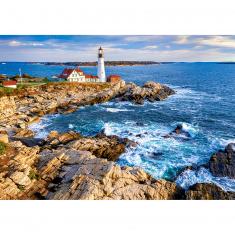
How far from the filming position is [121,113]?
2133 cm

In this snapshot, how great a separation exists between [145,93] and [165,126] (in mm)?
9825

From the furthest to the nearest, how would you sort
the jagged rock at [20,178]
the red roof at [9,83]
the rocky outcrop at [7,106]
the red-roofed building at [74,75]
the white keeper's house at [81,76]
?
the red-roofed building at [74,75] < the white keeper's house at [81,76] < the red roof at [9,83] < the rocky outcrop at [7,106] < the jagged rock at [20,178]

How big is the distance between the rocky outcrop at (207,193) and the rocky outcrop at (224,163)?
1683 millimetres

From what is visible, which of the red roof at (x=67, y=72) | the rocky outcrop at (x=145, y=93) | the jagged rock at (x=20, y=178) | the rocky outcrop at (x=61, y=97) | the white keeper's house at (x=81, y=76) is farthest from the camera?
the red roof at (x=67, y=72)

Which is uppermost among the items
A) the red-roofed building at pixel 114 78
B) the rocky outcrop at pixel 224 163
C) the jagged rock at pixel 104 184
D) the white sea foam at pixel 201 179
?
the red-roofed building at pixel 114 78

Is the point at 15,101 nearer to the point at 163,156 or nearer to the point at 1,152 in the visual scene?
the point at 1,152

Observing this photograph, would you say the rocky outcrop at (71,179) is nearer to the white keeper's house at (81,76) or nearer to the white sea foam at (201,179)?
the white sea foam at (201,179)

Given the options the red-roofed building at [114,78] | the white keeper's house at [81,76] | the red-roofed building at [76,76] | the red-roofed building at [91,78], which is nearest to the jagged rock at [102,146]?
the red-roofed building at [114,78]

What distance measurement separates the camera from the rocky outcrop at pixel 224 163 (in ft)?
39.3

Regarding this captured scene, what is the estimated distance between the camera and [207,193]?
1009 cm

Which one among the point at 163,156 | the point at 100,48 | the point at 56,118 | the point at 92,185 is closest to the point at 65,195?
the point at 92,185

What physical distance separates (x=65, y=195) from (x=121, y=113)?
13197 mm

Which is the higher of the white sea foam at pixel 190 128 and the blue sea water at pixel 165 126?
the white sea foam at pixel 190 128

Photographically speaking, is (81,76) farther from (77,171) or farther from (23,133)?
(77,171)
